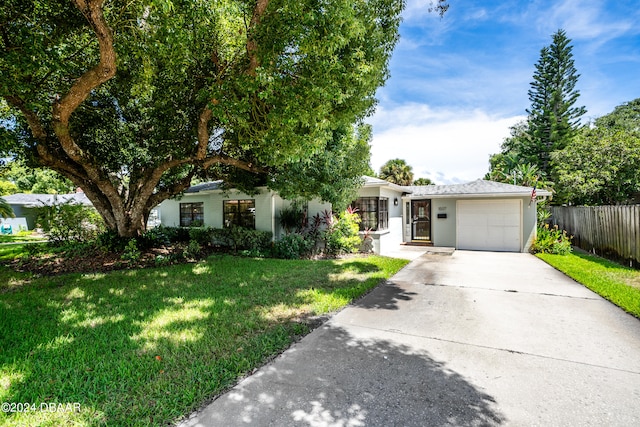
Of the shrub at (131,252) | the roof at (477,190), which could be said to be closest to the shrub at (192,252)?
the shrub at (131,252)

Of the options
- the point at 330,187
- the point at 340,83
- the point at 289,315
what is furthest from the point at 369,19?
the point at 289,315

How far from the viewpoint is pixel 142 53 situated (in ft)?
20.6

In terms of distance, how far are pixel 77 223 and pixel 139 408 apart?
12.2m

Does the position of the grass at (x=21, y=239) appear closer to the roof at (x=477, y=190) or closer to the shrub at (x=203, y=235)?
the shrub at (x=203, y=235)

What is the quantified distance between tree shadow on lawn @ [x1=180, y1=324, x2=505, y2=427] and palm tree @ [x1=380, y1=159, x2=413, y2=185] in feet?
84.2

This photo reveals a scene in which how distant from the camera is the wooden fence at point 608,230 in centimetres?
805

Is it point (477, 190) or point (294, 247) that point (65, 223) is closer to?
point (294, 247)

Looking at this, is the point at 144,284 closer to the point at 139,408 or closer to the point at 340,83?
the point at 139,408

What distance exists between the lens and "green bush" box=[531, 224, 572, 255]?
10.7 metres

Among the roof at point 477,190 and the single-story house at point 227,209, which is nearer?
the roof at point 477,190

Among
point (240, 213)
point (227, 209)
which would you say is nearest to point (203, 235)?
point (227, 209)

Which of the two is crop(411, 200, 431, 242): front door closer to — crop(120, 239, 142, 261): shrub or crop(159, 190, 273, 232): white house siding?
crop(159, 190, 273, 232): white house siding

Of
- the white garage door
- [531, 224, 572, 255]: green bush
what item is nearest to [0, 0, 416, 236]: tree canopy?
the white garage door

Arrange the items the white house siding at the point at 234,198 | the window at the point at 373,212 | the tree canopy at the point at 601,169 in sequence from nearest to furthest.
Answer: the window at the point at 373,212 → the white house siding at the point at 234,198 → the tree canopy at the point at 601,169
